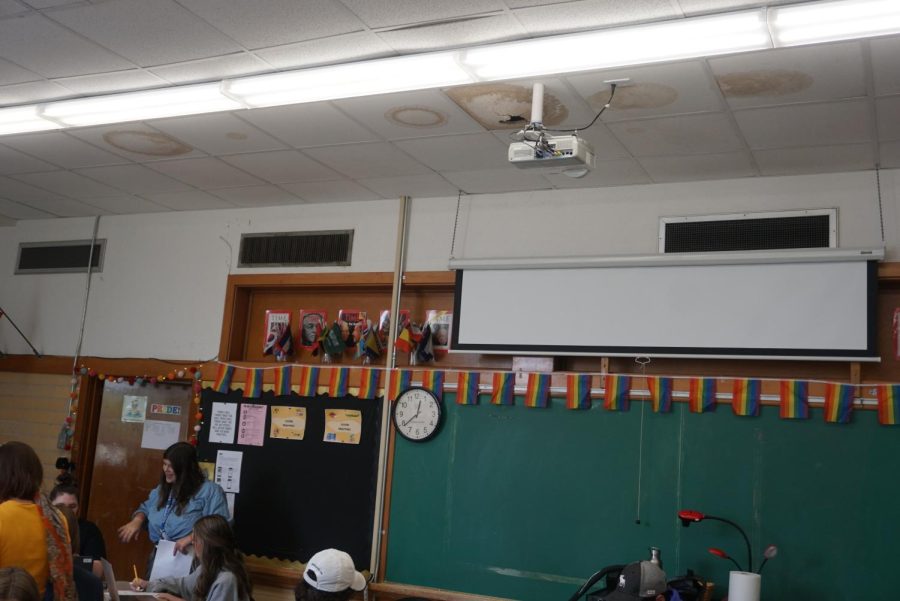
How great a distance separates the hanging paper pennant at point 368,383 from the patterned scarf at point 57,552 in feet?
8.12

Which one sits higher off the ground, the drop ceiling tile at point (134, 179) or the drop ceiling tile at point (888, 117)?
the drop ceiling tile at point (888, 117)

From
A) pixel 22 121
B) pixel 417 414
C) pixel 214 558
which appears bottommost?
pixel 214 558

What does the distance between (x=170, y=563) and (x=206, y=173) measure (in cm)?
230

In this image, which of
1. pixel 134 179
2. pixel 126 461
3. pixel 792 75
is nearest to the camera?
pixel 792 75

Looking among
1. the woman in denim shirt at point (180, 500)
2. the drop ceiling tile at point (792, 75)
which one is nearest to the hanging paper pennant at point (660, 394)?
the drop ceiling tile at point (792, 75)

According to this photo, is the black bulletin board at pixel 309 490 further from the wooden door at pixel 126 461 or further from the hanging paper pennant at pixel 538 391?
the hanging paper pennant at pixel 538 391

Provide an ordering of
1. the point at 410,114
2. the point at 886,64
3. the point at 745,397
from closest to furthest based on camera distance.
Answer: the point at 886,64 → the point at 410,114 → the point at 745,397

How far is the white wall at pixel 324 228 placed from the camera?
4.57 metres

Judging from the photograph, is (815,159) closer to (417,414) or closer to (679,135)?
(679,135)

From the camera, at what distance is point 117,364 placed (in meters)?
6.32

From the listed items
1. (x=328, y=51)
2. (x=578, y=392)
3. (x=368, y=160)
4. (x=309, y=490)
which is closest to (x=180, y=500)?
(x=309, y=490)

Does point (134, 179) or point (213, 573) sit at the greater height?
point (134, 179)

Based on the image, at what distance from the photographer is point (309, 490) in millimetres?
5445

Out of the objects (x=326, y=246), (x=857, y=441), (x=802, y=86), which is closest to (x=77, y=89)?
(x=326, y=246)
